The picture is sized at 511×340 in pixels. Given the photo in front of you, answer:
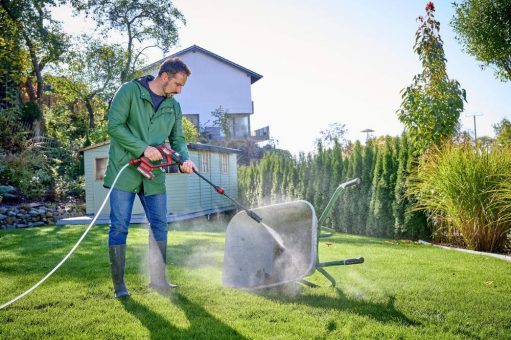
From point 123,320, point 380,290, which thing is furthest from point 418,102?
point 123,320

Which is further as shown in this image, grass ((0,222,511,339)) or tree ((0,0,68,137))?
tree ((0,0,68,137))

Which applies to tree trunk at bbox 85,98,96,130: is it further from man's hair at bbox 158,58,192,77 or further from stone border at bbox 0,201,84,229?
man's hair at bbox 158,58,192,77

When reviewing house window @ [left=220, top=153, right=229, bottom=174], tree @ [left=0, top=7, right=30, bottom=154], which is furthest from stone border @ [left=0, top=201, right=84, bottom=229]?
house window @ [left=220, top=153, right=229, bottom=174]

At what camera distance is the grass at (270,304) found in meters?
2.31

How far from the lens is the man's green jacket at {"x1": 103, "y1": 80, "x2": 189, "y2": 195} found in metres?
3.03

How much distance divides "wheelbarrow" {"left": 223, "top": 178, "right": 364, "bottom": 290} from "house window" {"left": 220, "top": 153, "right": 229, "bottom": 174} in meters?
10.4

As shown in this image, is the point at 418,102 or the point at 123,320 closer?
the point at 123,320

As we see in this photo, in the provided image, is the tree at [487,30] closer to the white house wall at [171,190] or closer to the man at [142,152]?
the white house wall at [171,190]

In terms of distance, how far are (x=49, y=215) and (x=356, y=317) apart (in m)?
9.74

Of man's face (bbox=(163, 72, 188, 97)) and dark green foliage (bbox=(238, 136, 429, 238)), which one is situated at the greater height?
man's face (bbox=(163, 72, 188, 97))

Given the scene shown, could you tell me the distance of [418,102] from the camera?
6.71 m

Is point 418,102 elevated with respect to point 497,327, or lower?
elevated

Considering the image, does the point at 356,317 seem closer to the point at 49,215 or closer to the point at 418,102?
the point at 418,102

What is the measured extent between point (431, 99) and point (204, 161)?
24.4 feet
